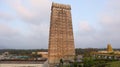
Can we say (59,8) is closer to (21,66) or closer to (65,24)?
(65,24)

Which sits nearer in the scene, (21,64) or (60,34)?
(21,64)

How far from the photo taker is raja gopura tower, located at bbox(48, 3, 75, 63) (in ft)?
89.7

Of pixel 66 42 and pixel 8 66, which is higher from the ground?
pixel 66 42

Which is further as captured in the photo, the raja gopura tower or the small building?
the raja gopura tower

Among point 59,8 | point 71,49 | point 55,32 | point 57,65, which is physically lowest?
point 57,65

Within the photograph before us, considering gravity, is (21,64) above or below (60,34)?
below

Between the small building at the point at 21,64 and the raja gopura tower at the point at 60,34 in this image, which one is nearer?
the small building at the point at 21,64

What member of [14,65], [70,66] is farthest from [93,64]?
[14,65]

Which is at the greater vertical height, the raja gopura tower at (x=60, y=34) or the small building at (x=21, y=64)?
the raja gopura tower at (x=60, y=34)

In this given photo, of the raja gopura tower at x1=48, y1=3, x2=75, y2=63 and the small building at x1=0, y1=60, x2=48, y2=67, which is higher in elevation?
the raja gopura tower at x1=48, y1=3, x2=75, y2=63

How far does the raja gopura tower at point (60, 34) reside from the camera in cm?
2733

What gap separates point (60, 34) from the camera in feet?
92.2

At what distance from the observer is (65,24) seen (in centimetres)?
2845

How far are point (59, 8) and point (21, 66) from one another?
9.26 meters
